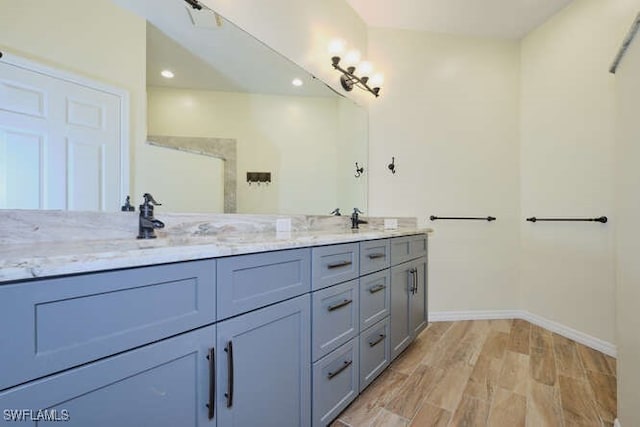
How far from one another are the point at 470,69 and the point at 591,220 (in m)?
1.64

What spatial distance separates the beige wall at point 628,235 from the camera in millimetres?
1076

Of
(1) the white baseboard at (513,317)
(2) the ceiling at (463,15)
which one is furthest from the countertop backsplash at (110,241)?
(2) the ceiling at (463,15)

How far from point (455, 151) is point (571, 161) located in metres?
0.86

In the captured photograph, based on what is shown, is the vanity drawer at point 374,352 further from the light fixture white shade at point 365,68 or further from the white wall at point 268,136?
the light fixture white shade at point 365,68

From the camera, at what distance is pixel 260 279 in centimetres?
98

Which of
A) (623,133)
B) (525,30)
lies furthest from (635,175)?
(525,30)

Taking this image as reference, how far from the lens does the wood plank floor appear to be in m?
1.42

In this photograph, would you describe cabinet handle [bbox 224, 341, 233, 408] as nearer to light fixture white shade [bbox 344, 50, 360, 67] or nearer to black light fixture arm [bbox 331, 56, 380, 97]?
black light fixture arm [bbox 331, 56, 380, 97]

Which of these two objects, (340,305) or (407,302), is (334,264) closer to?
(340,305)

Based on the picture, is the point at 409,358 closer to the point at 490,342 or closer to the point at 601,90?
the point at 490,342

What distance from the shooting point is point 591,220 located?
2.23 m

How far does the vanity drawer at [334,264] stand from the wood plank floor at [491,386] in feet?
2.25

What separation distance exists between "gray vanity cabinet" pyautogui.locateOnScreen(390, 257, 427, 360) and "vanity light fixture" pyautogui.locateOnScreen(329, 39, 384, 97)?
4.86ft

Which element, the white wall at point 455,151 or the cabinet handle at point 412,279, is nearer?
the cabinet handle at point 412,279
